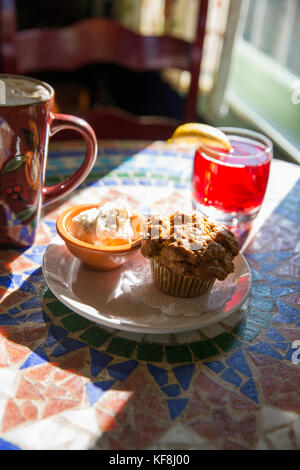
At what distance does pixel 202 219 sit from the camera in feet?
2.58

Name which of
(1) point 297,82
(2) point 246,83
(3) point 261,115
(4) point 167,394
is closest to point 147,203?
(4) point 167,394

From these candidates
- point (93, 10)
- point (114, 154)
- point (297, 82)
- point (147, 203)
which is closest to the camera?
point (147, 203)

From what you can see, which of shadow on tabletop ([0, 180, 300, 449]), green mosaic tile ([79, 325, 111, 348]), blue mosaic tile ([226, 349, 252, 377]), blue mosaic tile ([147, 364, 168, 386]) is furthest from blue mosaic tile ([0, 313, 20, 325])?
blue mosaic tile ([226, 349, 252, 377])

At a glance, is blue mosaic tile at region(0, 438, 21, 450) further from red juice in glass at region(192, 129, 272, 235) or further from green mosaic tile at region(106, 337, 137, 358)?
red juice in glass at region(192, 129, 272, 235)

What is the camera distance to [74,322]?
70 cm

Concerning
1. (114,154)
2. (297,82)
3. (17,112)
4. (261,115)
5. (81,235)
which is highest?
(17,112)

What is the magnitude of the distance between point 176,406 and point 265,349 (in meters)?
0.18

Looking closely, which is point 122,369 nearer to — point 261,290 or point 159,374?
point 159,374

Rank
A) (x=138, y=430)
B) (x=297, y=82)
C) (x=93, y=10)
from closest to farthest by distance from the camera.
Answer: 1. (x=138, y=430)
2. (x=297, y=82)
3. (x=93, y=10)

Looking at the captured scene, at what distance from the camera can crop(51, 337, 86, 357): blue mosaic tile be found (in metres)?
0.64

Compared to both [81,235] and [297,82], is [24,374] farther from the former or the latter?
[297,82]

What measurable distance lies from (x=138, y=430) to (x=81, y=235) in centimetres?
32

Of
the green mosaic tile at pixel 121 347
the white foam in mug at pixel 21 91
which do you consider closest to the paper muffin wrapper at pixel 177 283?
the green mosaic tile at pixel 121 347

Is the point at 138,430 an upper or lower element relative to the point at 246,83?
upper
